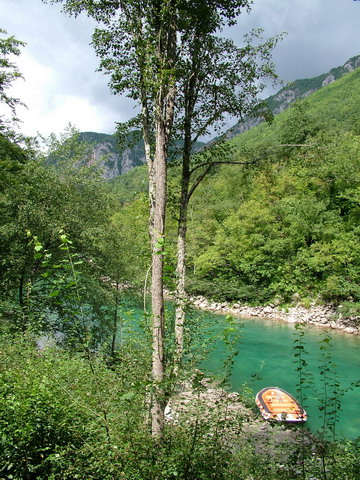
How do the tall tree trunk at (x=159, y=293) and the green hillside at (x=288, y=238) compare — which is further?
the green hillside at (x=288, y=238)

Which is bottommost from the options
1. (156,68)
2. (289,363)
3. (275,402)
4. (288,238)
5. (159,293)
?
(289,363)

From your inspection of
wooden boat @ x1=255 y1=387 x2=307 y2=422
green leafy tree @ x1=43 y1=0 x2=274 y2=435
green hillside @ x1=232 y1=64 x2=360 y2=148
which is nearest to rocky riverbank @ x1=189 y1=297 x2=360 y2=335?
wooden boat @ x1=255 y1=387 x2=307 y2=422

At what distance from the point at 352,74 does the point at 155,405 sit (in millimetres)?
79636

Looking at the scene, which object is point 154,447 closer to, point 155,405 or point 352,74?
point 155,405

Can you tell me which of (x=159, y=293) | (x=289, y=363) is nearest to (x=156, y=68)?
(x=159, y=293)

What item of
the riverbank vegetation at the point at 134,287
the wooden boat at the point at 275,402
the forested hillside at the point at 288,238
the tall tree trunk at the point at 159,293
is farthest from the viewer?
the forested hillside at the point at 288,238

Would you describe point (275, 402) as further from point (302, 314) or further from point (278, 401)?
point (302, 314)

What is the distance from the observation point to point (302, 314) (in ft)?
62.4

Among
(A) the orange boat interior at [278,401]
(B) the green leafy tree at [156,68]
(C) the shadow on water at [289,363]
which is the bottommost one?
(C) the shadow on water at [289,363]

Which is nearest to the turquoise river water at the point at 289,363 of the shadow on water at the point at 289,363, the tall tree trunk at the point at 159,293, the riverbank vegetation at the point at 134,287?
the shadow on water at the point at 289,363

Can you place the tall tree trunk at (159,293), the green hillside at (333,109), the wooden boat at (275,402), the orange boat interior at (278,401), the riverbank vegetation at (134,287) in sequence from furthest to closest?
the green hillside at (333,109), the orange boat interior at (278,401), the wooden boat at (275,402), the tall tree trunk at (159,293), the riverbank vegetation at (134,287)

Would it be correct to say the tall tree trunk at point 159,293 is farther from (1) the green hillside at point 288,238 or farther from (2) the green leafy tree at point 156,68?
(1) the green hillside at point 288,238

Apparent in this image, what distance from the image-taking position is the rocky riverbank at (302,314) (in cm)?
1719

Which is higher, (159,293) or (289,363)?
(159,293)
